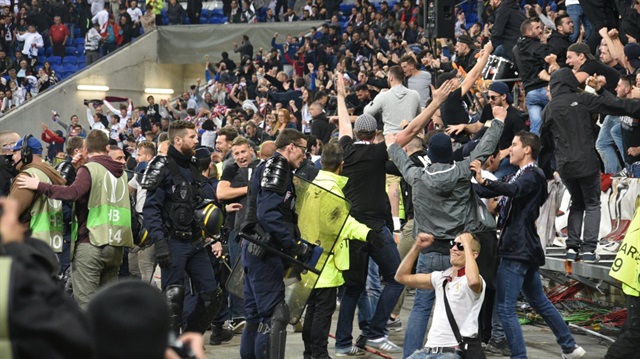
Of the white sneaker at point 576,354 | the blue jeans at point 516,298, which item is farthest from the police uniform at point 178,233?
the white sneaker at point 576,354

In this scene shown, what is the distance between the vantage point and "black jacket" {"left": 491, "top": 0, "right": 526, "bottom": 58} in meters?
14.3

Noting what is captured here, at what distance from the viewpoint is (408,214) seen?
38.1 ft

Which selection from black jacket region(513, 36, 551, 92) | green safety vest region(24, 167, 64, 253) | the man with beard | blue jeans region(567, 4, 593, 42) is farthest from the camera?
blue jeans region(567, 4, 593, 42)

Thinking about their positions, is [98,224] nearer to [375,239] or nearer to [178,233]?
[178,233]

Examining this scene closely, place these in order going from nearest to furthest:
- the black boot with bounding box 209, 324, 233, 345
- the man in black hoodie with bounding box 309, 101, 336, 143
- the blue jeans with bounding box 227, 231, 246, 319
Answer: the black boot with bounding box 209, 324, 233, 345 < the blue jeans with bounding box 227, 231, 246, 319 < the man in black hoodie with bounding box 309, 101, 336, 143

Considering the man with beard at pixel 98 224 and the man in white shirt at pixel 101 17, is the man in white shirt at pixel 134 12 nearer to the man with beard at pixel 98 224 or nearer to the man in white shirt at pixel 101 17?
the man in white shirt at pixel 101 17

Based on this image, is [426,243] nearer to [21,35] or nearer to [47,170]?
[47,170]

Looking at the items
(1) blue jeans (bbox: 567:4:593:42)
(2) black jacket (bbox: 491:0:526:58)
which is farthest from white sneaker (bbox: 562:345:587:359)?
(1) blue jeans (bbox: 567:4:593:42)

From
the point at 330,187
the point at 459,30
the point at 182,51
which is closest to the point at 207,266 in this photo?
the point at 330,187

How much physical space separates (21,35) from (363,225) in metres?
26.6

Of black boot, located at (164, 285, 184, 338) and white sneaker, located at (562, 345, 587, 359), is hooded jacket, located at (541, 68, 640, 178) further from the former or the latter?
black boot, located at (164, 285, 184, 338)

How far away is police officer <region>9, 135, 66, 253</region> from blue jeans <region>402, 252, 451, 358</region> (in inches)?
121

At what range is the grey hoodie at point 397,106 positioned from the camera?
37.4ft

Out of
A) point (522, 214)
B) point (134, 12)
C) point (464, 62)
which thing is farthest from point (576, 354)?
point (134, 12)
